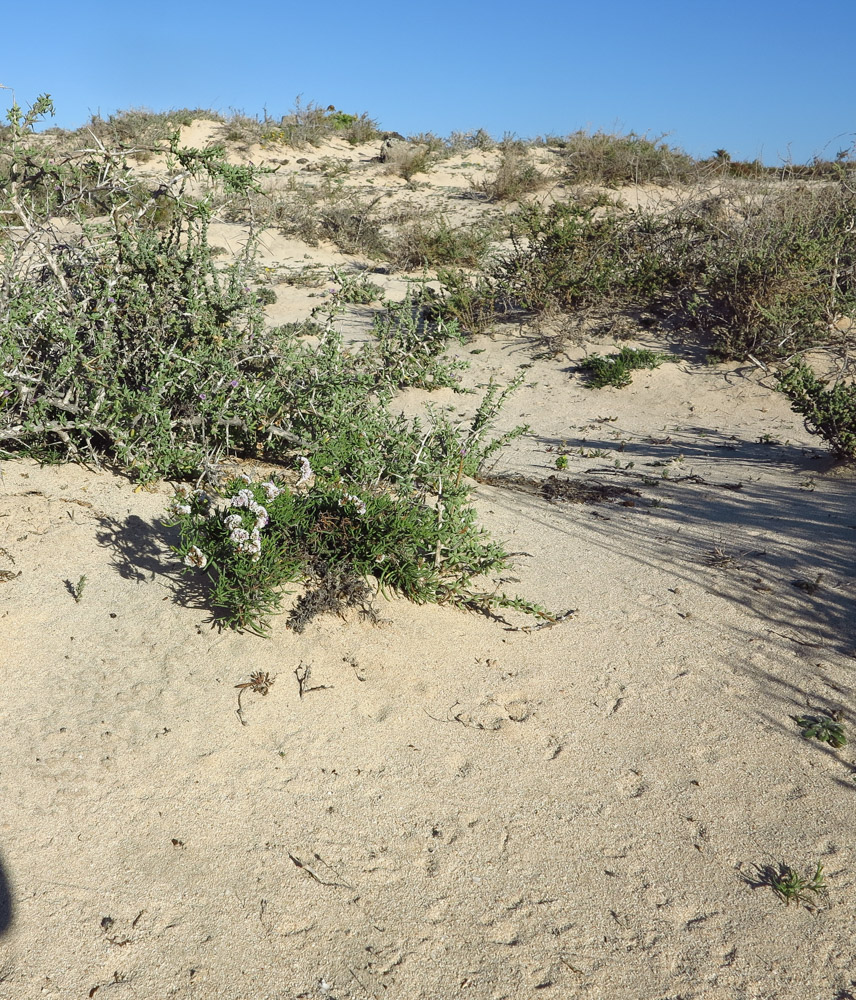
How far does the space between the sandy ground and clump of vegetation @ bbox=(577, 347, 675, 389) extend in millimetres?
3963

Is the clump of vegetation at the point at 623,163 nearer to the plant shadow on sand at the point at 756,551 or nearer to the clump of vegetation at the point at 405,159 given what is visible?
the clump of vegetation at the point at 405,159

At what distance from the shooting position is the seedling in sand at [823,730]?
9.59ft

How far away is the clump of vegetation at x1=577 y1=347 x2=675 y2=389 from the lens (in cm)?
820

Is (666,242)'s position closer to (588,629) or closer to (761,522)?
(761,522)

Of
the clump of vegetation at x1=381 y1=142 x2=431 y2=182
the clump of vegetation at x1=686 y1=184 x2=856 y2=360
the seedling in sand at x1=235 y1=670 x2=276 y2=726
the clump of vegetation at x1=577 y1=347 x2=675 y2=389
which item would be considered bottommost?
the seedling in sand at x1=235 y1=670 x2=276 y2=726

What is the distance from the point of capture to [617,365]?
8.21m

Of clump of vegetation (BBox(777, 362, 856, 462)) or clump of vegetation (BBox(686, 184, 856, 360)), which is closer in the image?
clump of vegetation (BBox(777, 362, 856, 462))

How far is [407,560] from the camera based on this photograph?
359 cm

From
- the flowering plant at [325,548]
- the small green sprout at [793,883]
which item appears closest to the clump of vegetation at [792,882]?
the small green sprout at [793,883]

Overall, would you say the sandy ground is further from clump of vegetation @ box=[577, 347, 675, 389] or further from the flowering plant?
clump of vegetation @ box=[577, 347, 675, 389]

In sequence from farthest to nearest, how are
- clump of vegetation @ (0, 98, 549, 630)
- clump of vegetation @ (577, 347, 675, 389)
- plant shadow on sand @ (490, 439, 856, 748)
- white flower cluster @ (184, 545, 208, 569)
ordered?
1. clump of vegetation @ (577, 347, 675, 389)
2. clump of vegetation @ (0, 98, 549, 630)
3. plant shadow on sand @ (490, 439, 856, 748)
4. white flower cluster @ (184, 545, 208, 569)

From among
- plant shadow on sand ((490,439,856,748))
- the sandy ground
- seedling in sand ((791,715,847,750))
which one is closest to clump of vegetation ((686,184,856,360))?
plant shadow on sand ((490,439,856,748))

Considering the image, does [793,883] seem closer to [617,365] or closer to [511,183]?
[617,365]

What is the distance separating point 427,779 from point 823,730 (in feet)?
5.03
